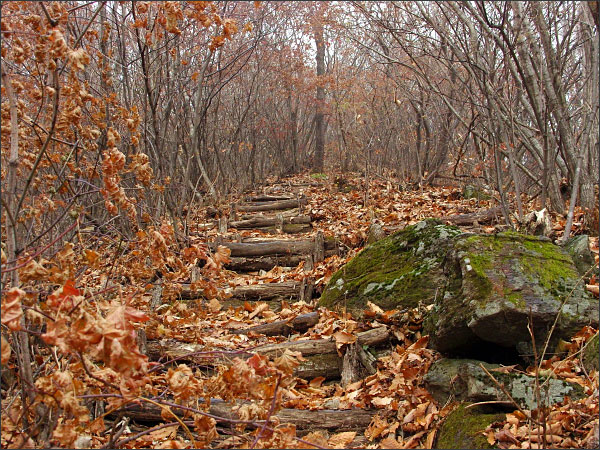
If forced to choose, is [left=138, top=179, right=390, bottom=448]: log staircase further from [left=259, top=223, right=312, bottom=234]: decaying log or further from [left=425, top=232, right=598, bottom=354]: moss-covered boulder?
[left=425, top=232, right=598, bottom=354]: moss-covered boulder

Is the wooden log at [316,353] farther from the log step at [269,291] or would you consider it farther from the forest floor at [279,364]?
the log step at [269,291]

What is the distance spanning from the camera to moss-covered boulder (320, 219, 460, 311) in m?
4.45

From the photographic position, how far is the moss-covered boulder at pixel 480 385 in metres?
2.79

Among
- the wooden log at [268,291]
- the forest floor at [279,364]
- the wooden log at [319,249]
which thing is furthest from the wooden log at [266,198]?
the wooden log at [268,291]

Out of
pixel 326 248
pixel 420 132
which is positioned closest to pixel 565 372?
pixel 326 248

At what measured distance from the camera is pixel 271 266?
7.06m

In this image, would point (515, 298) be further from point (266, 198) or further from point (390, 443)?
point (266, 198)

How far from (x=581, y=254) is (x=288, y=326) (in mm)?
2584

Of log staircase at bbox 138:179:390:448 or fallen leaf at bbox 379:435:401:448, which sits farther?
log staircase at bbox 138:179:390:448

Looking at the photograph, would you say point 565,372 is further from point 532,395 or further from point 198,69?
point 198,69

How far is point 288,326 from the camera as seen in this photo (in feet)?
15.8

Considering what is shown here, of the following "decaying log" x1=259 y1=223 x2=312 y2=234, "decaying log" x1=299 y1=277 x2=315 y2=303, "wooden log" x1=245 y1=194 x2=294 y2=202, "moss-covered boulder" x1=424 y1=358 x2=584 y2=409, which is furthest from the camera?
"wooden log" x1=245 y1=194 x2=294 y2=202

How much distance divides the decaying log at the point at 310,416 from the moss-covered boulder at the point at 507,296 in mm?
783

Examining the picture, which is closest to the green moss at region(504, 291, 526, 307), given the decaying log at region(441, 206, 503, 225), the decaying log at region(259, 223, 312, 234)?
the decaying log at region(441, 206, 503, 225)
